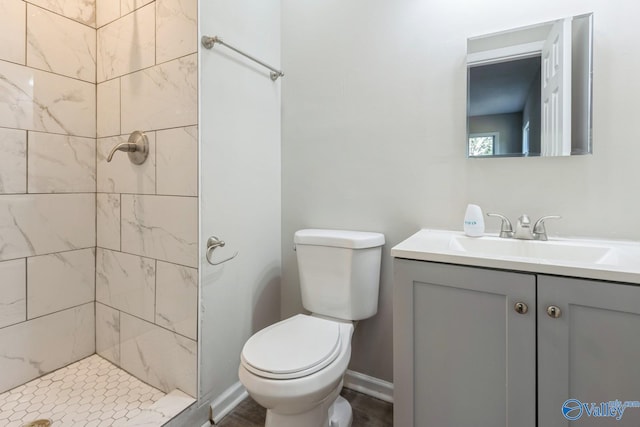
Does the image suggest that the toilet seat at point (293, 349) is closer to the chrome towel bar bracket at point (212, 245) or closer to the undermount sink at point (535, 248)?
the chrome towel bar bracket at point (212, 245)

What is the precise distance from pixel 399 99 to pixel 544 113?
23.3 inches

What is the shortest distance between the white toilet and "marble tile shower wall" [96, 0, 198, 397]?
43cm

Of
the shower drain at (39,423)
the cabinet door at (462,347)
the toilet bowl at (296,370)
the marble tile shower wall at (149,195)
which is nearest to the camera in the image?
the cabinet door at (462,347)

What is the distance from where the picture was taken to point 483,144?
1.37m

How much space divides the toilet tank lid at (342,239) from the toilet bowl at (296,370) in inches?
14.1

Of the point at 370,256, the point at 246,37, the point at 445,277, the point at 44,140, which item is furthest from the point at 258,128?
the point at 445,277

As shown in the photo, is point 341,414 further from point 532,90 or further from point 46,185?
point 46,185

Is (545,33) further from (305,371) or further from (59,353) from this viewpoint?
(59,353)

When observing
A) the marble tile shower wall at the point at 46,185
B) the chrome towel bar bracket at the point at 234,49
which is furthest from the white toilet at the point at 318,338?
the marble tile shower wall at the point at 46,185

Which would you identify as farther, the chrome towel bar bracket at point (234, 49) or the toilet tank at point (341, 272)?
the toilet tank at point (341, 272)

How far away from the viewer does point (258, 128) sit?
1705 mm

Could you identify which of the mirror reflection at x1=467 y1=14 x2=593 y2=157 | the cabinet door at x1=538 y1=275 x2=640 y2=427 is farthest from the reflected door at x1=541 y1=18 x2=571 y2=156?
the cabinet door at x1=538 y1=275 x2=640 y2=427

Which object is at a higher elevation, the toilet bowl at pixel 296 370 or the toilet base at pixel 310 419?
the toilet bowl at pixel 296 370

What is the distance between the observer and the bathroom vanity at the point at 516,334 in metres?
0.84
